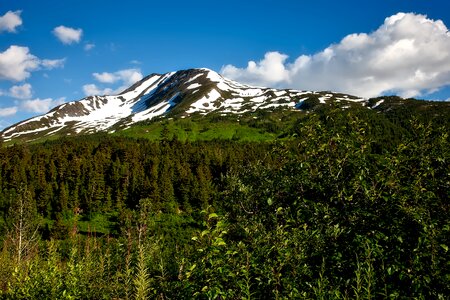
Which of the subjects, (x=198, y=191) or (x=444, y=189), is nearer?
(x=444, y=189)

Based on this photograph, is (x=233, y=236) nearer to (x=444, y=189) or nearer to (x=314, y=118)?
(x=314, y=118)

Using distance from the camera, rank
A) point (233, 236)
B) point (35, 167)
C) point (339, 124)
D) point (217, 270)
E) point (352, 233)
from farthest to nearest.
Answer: point (35, 167) < point (339, 124) < point (233, 236) < point (352, 233) < point (217, 270)

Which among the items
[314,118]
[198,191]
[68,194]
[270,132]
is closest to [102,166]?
[68,194]

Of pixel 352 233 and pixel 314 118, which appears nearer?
pixel 352 233

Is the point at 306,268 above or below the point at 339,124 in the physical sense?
below

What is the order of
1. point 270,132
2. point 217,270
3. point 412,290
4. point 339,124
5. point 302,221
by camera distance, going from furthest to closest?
point 270,132, point 339,124, point 302,221, point 217,270, point 412,290

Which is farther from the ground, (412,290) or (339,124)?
(339,124)

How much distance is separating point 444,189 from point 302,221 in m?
3.14

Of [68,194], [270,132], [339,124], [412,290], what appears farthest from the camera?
[270,132]

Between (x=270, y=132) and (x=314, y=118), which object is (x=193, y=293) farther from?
A: (x=270, y=132)

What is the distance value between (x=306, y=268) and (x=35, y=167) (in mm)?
132033

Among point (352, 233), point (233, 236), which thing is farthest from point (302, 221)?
point (233, 236)

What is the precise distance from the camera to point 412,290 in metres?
5.69

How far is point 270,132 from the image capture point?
188500 millimetres
